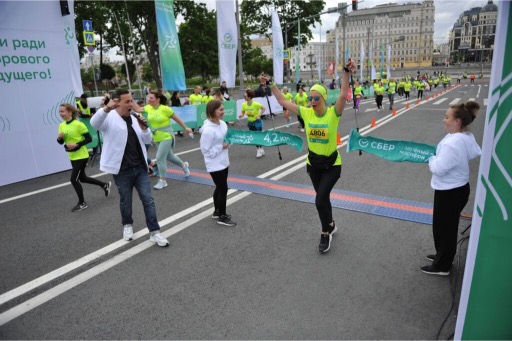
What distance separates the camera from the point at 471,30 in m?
156

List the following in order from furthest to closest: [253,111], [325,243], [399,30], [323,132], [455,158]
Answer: [399,30], [253,111], [325,243], [323,132], [455,158]

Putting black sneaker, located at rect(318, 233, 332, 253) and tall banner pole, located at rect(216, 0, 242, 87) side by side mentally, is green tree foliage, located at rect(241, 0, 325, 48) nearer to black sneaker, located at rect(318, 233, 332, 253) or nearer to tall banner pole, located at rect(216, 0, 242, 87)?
tall banner pole, located at rect(216, 0, 242, 87)

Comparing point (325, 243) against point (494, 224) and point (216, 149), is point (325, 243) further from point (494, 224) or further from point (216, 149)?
point (494, 224)

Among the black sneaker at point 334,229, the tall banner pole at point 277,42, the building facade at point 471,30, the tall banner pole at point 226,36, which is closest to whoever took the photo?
the black sneaker at point 334,229

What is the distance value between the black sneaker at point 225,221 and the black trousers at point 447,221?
275cm

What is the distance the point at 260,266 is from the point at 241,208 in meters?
1.99

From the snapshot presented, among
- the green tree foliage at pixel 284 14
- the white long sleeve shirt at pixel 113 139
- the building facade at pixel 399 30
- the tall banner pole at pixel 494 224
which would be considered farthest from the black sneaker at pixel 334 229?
the building facade at pixel 399 30

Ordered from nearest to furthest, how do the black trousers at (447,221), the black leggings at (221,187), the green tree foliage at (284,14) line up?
the black trousers at (447,221) → the black leggings at (221,187) → the green tree foliage at (284,14)

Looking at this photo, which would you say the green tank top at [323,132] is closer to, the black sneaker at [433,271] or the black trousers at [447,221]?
the black trousers at [447,221]

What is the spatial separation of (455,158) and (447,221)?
68 centimetres

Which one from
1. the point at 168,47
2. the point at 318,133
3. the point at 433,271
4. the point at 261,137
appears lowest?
the point at 433,271

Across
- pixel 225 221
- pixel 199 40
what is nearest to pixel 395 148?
pixel 225 221

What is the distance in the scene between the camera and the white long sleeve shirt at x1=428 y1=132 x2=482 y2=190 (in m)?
3.27

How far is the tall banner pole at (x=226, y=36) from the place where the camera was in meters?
15.6
